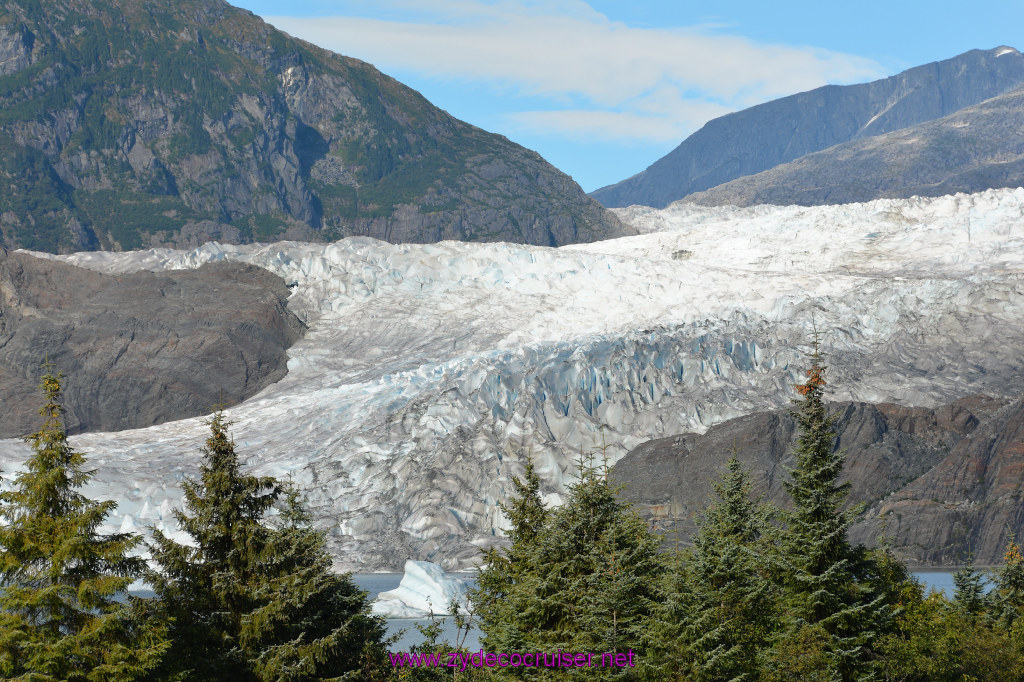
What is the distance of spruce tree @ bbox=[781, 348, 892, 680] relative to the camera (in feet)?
78.5

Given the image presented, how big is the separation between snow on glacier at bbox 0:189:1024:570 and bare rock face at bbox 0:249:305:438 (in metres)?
4.24

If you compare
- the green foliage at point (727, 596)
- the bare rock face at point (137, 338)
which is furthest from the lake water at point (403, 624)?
the bare rock face at point (137, 338)

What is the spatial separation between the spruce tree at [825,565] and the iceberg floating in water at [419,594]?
3310 cm

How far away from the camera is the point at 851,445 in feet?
316

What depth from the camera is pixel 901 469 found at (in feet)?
313

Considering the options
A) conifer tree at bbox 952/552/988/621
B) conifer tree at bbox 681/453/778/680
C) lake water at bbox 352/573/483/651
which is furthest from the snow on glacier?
conifer tree at bbox 681/453/778/680

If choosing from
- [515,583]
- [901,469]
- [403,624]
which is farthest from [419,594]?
[901,469]

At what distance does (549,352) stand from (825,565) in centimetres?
8431

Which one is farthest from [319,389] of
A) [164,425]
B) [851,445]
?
[851,445]

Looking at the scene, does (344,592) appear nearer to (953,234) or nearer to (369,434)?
(369,434)

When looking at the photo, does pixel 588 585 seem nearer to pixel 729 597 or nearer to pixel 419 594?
pixel 729 597

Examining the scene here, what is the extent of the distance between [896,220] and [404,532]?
257 ft

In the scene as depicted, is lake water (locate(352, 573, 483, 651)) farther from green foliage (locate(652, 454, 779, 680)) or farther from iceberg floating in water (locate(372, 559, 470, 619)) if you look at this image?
green foliage (locate(652, 454, 779, 680))

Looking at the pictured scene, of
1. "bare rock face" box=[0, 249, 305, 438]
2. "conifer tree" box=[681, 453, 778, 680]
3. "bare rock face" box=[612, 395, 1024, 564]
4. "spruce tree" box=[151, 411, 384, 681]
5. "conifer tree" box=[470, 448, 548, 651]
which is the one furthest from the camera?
"bare rock face" box=[0, 249, 305, 438]
